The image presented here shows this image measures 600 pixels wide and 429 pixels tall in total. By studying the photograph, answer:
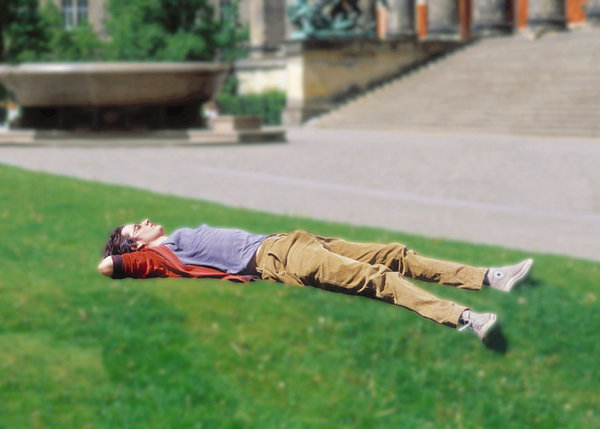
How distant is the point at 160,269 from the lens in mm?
1544

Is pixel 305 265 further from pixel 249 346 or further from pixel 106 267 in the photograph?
pixel 249 346

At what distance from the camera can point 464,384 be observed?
1741 cm

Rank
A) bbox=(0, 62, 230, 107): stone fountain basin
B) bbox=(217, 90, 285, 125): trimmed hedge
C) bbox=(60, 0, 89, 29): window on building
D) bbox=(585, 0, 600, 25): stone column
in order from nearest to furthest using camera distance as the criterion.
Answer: bbox=(0, 62, 230, 107): stone fountain basin
bbox=(585, 0, 600, 25): stone column
bbox=(217, 90, 285, 125): trimmed hedge
bbox=(60, 0, 89, 29): window on building

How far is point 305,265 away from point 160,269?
222mm

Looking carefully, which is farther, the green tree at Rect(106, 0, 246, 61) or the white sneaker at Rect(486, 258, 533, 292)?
the green tree at Rect(106, 0, 246, 61)

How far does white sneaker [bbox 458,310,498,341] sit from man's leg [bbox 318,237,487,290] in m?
0.05

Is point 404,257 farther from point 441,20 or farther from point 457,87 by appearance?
point 441,20

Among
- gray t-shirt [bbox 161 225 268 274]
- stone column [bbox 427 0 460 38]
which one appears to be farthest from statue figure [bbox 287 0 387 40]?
gray t-shirt [bbox 161 225 268 274]

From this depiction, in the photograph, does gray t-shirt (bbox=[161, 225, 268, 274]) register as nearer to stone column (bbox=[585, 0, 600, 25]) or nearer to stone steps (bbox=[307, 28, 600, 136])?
stone steps (bbox=[307, 28, 600, 136])

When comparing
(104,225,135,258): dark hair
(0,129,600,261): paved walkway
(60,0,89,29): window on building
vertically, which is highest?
(60,0,89,29): window on building

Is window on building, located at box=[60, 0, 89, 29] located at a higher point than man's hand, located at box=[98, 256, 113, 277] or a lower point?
higher

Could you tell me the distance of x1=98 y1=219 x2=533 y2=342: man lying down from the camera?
151cm

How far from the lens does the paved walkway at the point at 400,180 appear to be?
60.7ft

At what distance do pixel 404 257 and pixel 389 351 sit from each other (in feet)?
50.7
